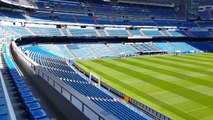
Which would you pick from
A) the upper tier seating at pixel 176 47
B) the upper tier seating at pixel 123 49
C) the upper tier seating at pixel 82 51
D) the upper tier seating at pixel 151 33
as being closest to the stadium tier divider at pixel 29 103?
the upper tier seating at pixel 82 51

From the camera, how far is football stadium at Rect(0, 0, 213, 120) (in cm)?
836

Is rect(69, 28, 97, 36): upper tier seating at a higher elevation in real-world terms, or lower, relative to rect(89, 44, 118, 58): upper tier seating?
higher

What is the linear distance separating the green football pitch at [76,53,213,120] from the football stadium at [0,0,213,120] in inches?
2.5

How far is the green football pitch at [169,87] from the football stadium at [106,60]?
0.21 ft

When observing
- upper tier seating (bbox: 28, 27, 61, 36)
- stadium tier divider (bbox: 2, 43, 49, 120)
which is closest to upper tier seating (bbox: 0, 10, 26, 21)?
upper tier seating (bbox: 28, 27, 61, 36)

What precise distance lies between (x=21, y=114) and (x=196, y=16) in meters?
61.6

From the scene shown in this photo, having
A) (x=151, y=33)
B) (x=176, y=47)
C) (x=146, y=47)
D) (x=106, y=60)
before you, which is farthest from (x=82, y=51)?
(x=176, y=47)

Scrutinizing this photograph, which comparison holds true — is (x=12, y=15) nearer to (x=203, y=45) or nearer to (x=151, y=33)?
(x=151, y=33)

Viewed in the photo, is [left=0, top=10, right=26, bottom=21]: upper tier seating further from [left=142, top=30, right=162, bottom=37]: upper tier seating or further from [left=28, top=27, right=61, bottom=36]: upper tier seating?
[left=142, top=30, right=162, bottom=37]: upper tier seating

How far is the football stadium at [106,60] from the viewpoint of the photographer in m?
8.36

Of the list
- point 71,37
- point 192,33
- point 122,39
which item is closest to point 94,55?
point 71,37

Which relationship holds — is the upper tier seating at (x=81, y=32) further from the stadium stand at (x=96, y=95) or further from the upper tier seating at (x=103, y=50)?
the stadium stand at (x=96, y=95)

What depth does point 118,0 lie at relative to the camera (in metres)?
56.0

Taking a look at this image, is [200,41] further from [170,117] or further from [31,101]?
[31,101]
